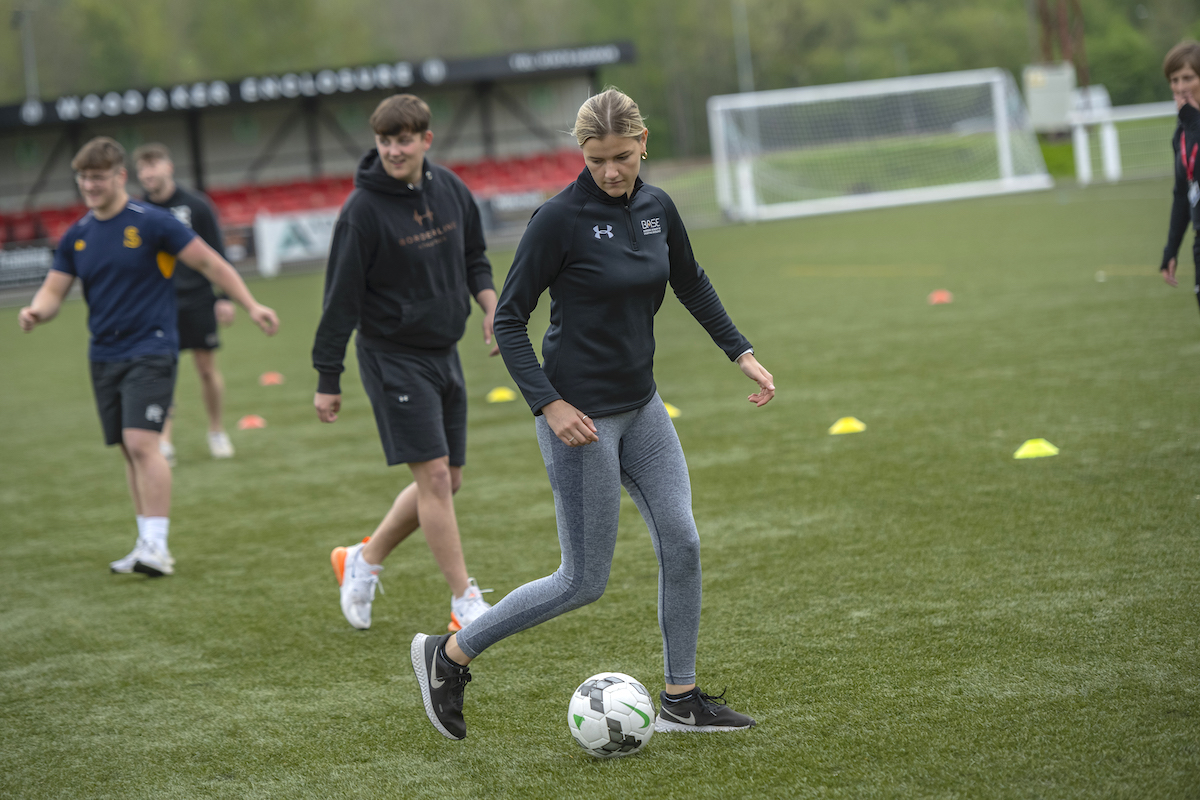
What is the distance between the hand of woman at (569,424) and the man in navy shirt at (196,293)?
5.77 metres

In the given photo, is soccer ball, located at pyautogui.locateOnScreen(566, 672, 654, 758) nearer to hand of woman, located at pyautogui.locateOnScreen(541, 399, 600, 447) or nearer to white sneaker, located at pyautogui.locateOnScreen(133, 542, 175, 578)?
hand of woman, located at pyautogui.locateOnScreen(541, 399, 600, 447)

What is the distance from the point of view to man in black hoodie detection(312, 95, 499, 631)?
179 inches

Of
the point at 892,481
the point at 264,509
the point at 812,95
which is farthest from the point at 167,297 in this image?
the point at 812,95

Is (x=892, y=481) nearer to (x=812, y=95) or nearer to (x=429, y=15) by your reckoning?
(x=812, y=95)

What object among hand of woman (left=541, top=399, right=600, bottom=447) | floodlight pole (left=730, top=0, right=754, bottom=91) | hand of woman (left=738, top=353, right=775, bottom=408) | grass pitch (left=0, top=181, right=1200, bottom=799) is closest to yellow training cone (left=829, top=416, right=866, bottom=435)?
grass pitch (left=0, top=181, right=1200, bottom=799)

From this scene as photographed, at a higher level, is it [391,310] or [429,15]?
[429,15]

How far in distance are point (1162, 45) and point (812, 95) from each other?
160 ft

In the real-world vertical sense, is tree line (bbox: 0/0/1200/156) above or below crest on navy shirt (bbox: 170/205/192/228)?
above

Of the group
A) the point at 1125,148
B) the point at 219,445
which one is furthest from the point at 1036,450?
the point at 1125,148

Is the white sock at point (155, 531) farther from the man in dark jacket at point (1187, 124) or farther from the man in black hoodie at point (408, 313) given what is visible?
the man in dark jacket at point (1187, 124)

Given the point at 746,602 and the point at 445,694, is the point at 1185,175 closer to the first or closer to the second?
the point at 746,602

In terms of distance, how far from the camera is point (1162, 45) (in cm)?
6781

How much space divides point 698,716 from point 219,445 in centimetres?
623

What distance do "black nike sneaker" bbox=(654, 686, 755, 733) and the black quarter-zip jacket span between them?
0.92 metres
